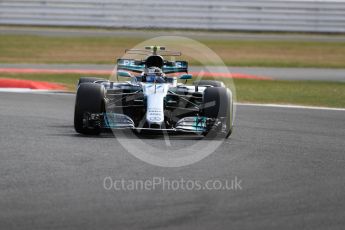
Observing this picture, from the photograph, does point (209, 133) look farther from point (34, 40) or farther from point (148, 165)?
point (34, 40)

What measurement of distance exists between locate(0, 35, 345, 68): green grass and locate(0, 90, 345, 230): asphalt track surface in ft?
47.4

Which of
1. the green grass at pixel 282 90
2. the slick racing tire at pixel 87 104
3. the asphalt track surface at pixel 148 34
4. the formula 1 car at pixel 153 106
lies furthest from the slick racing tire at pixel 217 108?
the asphalt track surface at pixel 148 34

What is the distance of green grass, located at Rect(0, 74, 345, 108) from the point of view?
19.0 metres

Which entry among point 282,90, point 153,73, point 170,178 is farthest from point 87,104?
point 282,90

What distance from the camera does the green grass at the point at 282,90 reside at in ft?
62.3

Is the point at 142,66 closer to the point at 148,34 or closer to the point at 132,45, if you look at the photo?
the point at 132,45

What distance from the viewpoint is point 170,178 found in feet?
27.9

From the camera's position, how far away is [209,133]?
1189 cm

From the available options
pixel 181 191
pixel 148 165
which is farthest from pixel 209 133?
pixel 181 191

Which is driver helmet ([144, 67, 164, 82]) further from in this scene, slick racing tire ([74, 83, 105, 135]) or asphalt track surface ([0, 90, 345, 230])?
asphalt track surface ([0, 90, 345, 230])

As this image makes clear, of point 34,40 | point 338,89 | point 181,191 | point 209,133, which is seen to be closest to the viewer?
point 181,191

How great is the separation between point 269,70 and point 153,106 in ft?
48.3

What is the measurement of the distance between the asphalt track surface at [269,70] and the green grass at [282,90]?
125 centimetres

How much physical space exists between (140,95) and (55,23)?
21.0m
